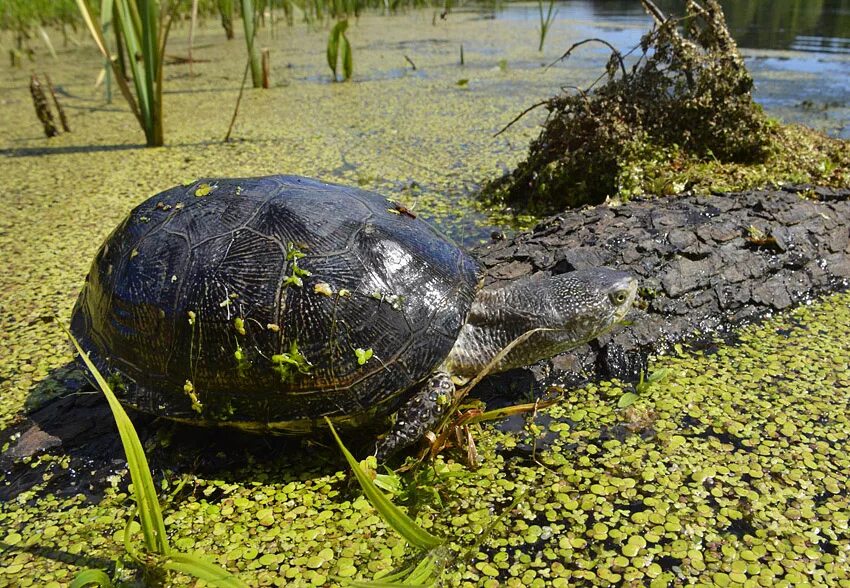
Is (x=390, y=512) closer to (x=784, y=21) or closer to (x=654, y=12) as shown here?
(x=654, y=12)

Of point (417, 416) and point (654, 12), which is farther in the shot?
point (654, 12)

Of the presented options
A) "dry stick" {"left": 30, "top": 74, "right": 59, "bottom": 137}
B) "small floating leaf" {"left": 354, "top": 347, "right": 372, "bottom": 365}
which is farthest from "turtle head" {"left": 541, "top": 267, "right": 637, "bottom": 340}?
"dry stick" {"left": 30, "top": 74, "right": 59, "bottom": 137}

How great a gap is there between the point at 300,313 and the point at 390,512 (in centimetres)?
73

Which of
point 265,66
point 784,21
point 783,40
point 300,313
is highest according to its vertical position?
point 784,21

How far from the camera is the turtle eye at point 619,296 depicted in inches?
89.4

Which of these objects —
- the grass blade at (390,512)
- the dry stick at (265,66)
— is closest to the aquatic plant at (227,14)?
the dry stick at (265,66)

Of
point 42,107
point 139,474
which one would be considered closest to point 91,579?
point 139,474

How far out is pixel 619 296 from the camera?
2277 mm

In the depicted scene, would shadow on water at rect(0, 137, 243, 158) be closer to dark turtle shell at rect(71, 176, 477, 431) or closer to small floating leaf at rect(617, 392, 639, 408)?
dark turtle shell at rect(71, 176, 477, 431)

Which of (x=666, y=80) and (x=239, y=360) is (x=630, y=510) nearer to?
(x=239, y=360)

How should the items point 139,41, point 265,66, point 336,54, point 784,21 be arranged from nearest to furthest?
point 139,41 → point 265,66 → point 336,54 → point 784,21

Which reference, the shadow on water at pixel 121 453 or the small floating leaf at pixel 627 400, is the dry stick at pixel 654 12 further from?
the shadow on water at pixel 121 453

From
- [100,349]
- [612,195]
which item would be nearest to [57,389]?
[100,349]

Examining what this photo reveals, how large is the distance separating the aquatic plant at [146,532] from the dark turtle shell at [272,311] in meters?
0.44
